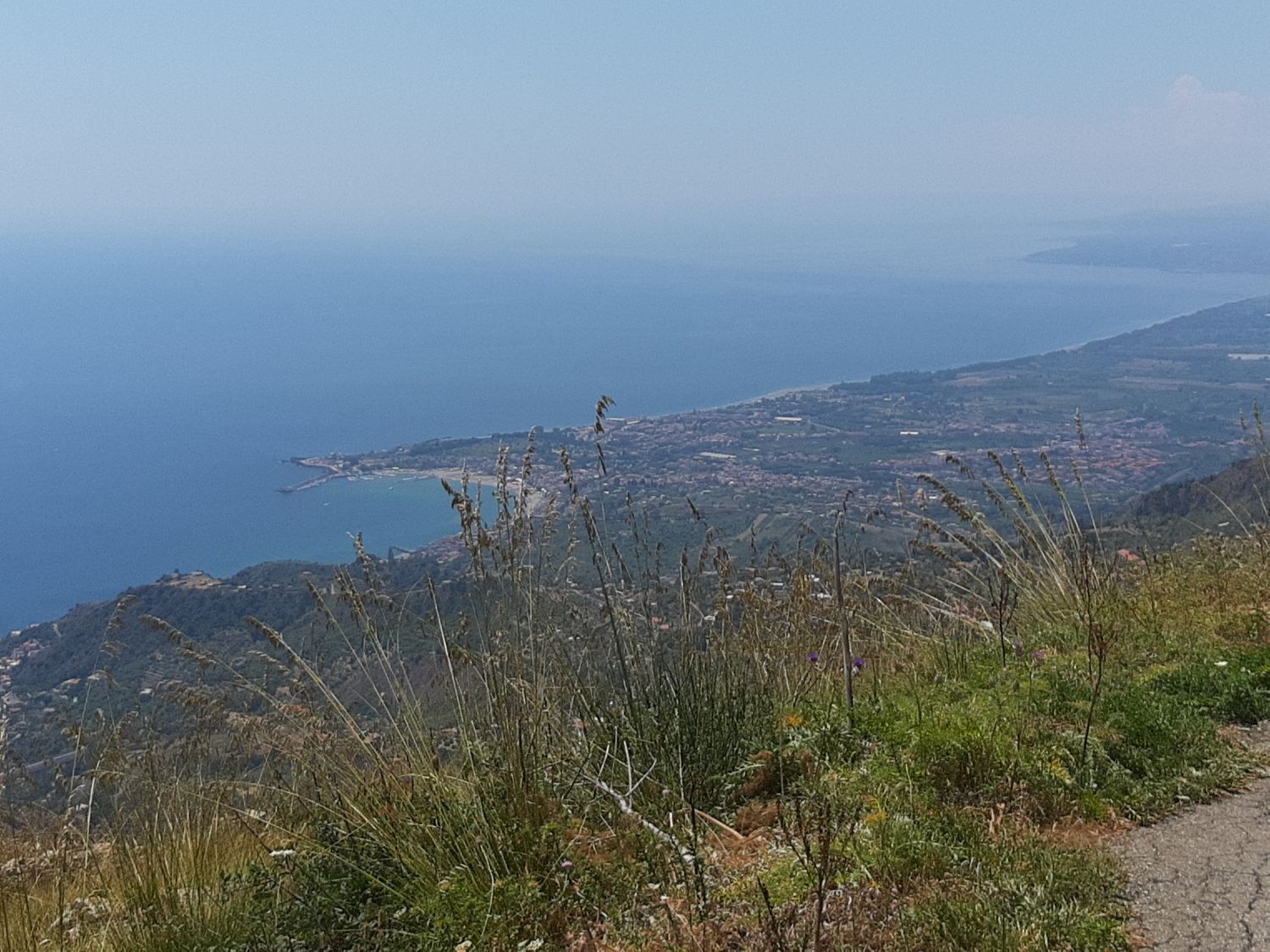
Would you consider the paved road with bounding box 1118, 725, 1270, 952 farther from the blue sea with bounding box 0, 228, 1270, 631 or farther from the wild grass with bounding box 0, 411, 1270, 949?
the blue sea with bounding box 0, 228, 1270, 631

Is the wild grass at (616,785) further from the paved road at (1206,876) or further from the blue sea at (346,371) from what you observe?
the blue sea at (346,371)

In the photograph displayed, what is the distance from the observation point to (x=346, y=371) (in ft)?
392

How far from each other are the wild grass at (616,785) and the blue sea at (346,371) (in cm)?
2093

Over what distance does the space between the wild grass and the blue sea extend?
824 inches

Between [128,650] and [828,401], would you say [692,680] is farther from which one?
[828,401]

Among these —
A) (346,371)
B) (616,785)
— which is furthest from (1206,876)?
(346,371)

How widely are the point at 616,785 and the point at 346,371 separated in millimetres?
122694

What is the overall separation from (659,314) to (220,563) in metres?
114

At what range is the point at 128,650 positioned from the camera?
1686 centimetres

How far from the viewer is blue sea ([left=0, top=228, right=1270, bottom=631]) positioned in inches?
2272

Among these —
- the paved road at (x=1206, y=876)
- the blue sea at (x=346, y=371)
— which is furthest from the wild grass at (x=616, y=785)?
the blue sea at (x=346, y=371)

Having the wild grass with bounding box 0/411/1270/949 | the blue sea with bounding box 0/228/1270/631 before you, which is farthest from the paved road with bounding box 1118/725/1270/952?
the blue sea with bounding box 0/228/1270/631

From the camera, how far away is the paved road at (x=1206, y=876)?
243 cm

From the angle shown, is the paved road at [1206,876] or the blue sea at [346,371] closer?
the paved road at [1206,876]
